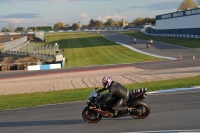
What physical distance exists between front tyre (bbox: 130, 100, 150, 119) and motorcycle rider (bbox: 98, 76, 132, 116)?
0.25m

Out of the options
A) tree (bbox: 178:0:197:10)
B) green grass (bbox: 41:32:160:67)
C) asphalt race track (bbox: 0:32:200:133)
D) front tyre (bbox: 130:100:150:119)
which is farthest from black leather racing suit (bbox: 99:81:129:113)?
tree (bbox: 178:0:197:10)

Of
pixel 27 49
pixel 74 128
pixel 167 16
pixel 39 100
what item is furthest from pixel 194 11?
pixel 74 128

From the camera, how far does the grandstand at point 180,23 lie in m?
73.2

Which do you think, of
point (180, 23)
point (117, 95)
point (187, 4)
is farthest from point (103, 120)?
point (187, 4)

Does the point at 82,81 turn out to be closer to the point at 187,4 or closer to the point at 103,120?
the point at 103,120

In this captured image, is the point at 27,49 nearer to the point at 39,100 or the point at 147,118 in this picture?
the point at 39,100

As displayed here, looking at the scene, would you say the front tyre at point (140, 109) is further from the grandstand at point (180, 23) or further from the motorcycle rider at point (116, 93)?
the grandstand at point (180, 23)

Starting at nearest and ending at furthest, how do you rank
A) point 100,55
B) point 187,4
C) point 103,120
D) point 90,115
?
1. point 90,115
2. point 103,120
3. point 100,55
4. point 187,4

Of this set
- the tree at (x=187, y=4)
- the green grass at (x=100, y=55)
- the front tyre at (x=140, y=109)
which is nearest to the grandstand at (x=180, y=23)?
the green grass at (x=100, y=55)

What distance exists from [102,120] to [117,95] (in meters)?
1.39

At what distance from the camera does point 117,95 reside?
10828 millimetres

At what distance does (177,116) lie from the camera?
11.1m

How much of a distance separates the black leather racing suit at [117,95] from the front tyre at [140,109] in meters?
0.32

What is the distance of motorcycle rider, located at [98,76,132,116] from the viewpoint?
1069 cm
